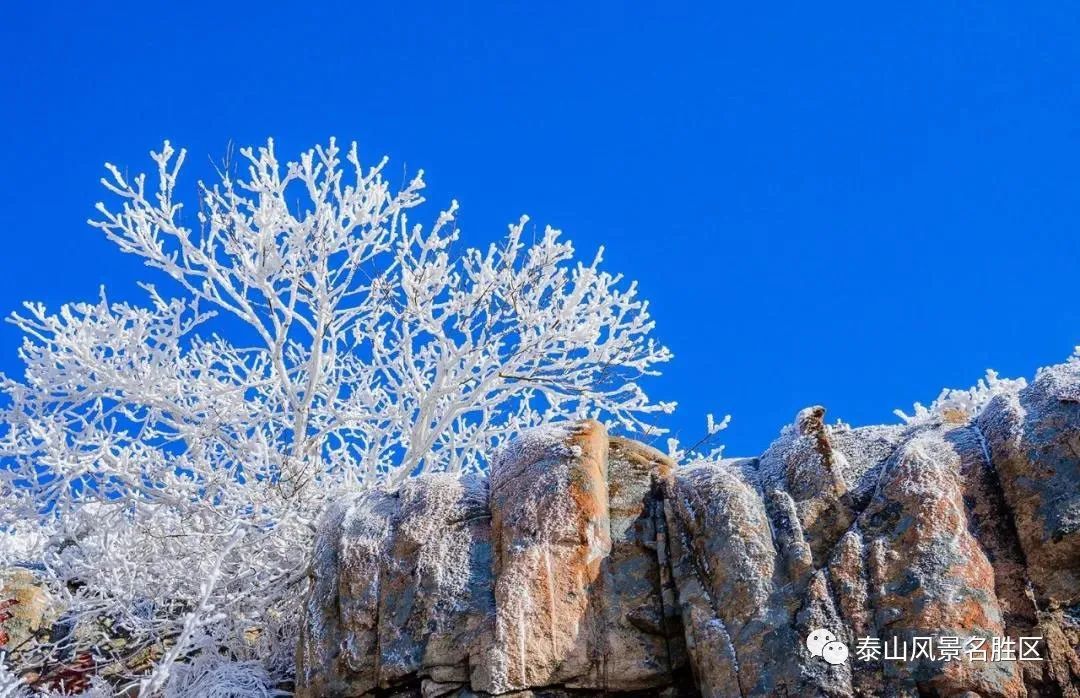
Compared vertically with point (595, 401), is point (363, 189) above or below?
above

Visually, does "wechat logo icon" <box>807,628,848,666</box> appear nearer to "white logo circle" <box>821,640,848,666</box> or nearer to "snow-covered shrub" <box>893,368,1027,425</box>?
"white logo circle" <box>821,640,848,666</box>

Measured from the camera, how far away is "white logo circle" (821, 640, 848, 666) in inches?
176

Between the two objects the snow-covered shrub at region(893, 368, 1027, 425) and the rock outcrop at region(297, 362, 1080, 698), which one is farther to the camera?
the snow-covered shrub at region(893, 368, 1027, 425)

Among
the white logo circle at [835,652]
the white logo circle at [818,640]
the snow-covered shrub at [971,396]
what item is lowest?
the white logo circle at [835,652]

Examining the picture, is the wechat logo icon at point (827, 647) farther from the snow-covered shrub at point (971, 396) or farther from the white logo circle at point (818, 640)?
the snow-covered shrub at point (971, 396)

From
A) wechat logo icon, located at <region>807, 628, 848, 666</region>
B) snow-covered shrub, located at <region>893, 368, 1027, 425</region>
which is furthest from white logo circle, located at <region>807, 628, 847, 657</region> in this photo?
A: snow-covered shrub, located at <region>893, 368, 1027, 425</region>

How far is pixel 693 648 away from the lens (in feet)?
15.8

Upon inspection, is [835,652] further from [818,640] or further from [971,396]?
[971,396]

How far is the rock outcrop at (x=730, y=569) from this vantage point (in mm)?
4461

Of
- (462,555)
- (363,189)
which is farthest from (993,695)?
(363,189)

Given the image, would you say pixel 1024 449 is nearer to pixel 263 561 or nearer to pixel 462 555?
pixel 462 555

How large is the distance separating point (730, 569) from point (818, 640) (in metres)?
0.56

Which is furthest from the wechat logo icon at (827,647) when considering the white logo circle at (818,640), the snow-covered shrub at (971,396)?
the snow-covered shrub at (971,396)

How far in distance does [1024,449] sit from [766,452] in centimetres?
132
